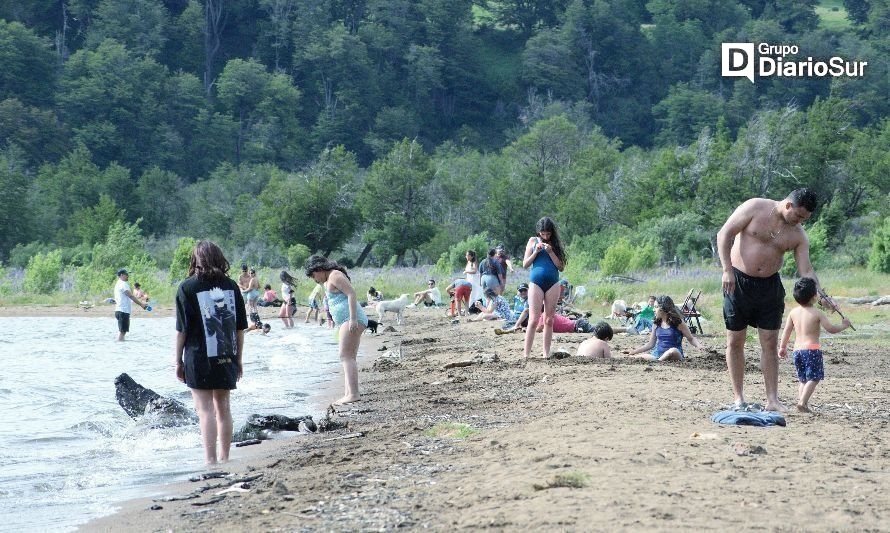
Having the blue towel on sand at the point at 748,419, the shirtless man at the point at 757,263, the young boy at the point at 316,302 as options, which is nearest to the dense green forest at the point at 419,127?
the young boy at the point at 316,302

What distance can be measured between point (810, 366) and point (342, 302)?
435 cm

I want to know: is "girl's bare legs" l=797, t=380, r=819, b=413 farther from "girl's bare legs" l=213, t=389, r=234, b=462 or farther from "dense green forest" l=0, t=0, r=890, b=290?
Answer: "dense green forest" l=0, t=0, r=890, b=290

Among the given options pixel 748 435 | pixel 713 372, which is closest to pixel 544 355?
pixel 713 372

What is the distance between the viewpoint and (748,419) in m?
8.38

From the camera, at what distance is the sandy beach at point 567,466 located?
589 centimetres

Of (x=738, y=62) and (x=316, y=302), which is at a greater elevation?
(x=738, y=62)

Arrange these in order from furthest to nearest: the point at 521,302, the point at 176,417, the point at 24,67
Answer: the point at 24,67 < the point at 521,302 < the point at 176,417

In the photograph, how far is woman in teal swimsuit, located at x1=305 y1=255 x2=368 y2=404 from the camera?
11570mm

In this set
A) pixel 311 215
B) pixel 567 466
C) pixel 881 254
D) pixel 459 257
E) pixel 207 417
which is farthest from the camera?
pixel 311 215

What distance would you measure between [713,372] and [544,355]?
6.31 feet

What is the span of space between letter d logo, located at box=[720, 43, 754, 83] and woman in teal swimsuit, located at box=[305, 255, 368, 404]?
79565 millimetres

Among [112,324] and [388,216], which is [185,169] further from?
[112,324]

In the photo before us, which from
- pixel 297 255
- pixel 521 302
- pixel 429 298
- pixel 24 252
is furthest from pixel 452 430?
pixel 24 252

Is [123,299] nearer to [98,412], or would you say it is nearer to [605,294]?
[98,412]
